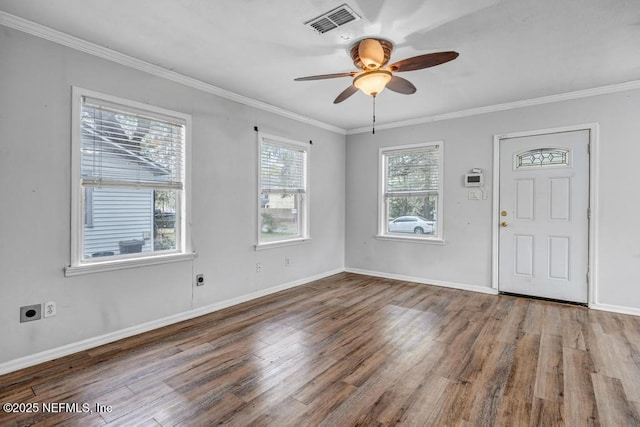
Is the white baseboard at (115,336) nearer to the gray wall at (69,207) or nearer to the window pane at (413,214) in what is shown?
the gray wall at (69,207)

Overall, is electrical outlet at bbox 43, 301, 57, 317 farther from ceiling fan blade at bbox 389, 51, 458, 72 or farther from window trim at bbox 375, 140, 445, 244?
window trim at bbox 375, 140, 445, 244

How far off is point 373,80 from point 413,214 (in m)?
3.03

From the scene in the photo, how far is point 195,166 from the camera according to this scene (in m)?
3.52

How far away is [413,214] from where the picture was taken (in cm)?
519

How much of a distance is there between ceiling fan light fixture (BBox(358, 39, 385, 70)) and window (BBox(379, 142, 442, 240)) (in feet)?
8.84

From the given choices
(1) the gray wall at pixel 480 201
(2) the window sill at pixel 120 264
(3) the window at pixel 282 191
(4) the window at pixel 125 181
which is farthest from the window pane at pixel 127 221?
(1) the gray wall at pixel 480 201

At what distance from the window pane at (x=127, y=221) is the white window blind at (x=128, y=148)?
0.11 meters

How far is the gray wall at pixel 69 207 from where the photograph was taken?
7.84ft

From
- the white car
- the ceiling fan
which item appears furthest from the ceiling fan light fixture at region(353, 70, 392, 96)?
the white car

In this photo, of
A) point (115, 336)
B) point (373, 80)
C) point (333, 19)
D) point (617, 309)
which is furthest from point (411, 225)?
point (115, 336)

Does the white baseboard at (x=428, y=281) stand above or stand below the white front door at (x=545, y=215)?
below

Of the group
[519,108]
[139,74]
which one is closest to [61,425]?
[139,74]

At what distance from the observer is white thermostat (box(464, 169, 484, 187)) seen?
14.7ft

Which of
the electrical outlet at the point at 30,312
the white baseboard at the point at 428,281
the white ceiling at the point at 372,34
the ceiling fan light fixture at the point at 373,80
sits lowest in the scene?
the white baseboard at the point at 428,281
